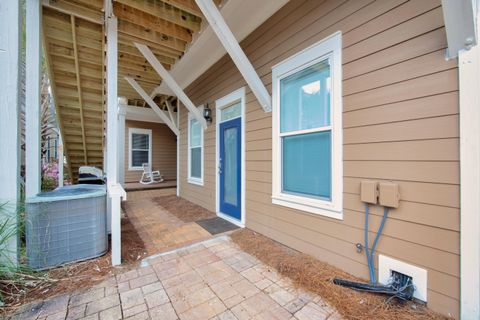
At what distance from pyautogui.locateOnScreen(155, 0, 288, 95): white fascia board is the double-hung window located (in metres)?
1.14

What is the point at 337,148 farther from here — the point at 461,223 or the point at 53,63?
the point at 53,63

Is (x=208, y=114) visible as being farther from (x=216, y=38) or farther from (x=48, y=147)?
(x=48, y=147)

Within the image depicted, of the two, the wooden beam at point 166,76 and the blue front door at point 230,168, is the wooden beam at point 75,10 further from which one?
the blue front door at point 230,168

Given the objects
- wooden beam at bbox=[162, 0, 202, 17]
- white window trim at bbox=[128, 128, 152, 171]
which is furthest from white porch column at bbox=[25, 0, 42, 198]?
white window trim at bbox=[128, 128, 152, 171]

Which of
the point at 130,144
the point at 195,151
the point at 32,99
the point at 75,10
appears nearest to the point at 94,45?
the point at 75,10

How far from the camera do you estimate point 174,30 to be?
11.3 feet

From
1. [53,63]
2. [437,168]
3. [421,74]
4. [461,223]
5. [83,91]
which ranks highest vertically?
[53,63]

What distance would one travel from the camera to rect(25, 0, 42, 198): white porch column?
2.30 meters

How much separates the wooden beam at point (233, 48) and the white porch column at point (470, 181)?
6.22ft

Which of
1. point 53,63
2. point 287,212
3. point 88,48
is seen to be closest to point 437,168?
point 287,212

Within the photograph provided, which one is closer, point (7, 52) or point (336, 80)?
point (7, 52)

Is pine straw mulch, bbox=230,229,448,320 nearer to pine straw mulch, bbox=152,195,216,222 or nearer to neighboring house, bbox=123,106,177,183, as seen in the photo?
pine straw mulch, bbox=152,195,216,222

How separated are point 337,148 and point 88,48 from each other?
4.41m

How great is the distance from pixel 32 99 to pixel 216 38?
2.65 m
